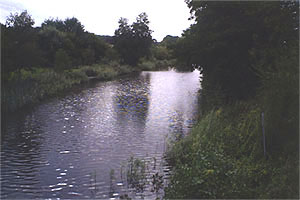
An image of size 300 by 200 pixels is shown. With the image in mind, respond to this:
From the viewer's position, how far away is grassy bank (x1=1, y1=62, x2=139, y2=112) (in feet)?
58.5

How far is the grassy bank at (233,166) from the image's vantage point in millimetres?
6773

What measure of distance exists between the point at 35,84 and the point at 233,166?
59.2 ft

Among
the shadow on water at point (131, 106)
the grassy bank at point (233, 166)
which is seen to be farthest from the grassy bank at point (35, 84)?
the grassy bank at point (233, 166)

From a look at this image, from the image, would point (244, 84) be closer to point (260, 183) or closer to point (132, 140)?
point (132, 140)

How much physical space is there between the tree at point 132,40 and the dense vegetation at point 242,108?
38498mm

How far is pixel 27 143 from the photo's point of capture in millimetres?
12453

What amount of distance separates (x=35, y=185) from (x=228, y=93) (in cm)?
1113

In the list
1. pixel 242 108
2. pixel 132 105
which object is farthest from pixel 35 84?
pixel 242 108

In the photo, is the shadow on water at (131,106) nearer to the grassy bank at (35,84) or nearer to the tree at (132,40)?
the grassy bank at (35,84)

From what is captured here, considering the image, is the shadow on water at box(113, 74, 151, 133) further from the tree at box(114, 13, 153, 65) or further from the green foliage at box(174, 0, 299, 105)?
the tree at box(114, 13, 153, 65)

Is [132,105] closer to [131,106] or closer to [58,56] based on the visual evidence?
[131,106]

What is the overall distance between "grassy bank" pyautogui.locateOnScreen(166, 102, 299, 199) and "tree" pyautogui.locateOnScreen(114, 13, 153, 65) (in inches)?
1810

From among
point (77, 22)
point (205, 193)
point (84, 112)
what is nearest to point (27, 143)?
point (84, 112)

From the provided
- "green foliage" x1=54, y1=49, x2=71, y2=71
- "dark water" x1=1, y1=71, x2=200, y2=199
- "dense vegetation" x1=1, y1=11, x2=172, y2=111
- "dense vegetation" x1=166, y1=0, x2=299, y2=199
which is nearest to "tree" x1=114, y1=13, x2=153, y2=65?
"dense vegetation" x1=1, y1=11, x2=172, y2=111
